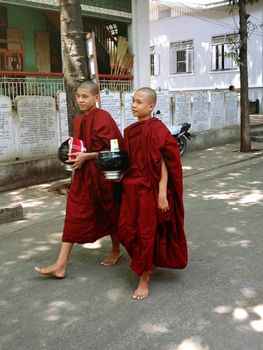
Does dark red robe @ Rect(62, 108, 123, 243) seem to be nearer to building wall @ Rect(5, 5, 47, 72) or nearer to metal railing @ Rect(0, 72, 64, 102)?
metal railing @ Rect(0, 72, 64, 102)

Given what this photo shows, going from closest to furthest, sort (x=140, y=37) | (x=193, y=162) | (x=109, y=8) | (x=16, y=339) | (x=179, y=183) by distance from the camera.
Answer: (x=16, y=339)
(x=179, y=183)
(x=193, y=162)
(x=109, y=8)
(x=140, y=37)

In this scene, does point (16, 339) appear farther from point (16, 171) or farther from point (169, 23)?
point (169, 23)

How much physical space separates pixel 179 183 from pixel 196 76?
1924 cm

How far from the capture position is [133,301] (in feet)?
11.0

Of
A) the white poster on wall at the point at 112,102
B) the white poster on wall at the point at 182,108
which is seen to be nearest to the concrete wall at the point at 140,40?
the white poster on wall at the point at 182,108

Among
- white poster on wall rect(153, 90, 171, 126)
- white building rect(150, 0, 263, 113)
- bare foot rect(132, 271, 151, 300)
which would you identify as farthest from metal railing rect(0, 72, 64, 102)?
white building rect(150, 0, 263, 113)

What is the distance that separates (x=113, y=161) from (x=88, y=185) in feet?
1.57

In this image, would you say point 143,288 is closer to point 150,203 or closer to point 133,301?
point 133,301

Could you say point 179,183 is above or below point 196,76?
below

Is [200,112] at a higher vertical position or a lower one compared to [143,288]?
higher

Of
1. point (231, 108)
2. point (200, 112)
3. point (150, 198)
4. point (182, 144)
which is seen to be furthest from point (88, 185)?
point (231, 108)

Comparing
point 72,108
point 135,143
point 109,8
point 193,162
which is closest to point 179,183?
point 135,143

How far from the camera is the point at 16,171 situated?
7320mm

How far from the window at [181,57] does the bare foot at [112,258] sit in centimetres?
1910
